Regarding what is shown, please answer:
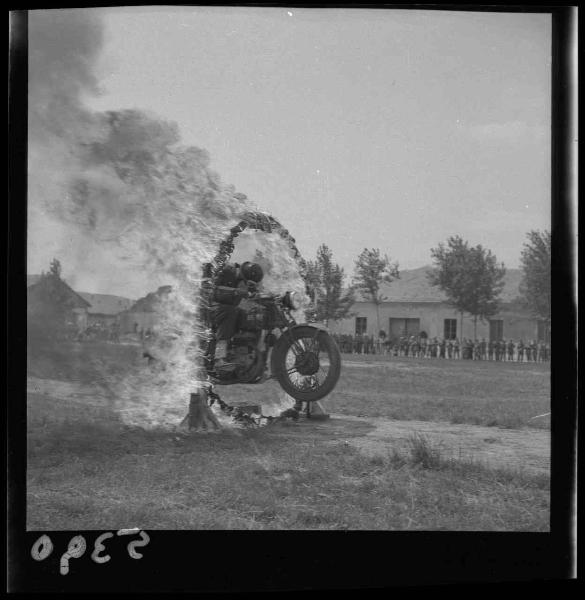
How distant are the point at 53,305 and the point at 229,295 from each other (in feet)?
4.26

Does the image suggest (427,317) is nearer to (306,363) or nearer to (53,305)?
(306,363)

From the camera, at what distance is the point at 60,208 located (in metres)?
5.50

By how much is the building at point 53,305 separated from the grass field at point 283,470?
0.59 ft

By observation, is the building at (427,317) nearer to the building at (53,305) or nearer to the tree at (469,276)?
the tree at (469,276)

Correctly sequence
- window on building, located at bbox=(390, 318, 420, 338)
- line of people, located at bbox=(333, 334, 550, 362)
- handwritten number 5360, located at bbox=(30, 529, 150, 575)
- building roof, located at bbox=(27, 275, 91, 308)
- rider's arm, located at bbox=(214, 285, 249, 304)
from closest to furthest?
handwritten number 5360, located at bbox=(30, 529, 150, 575) → building roof, located at bbox=(27, 275, 91, 308) → line of people, located at bbox=(333, 334, 550, 362) → rider's arm, located at bbox=(214, 285, 249, 304) → window on building, located at bbox=(390, 318, 420, 338)

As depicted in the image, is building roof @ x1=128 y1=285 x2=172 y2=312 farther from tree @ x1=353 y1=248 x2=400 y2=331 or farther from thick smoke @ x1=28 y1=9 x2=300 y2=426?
tree @ x1=353 y1=248 x2=400 y2=331

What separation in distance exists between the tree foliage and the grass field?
0.62 m

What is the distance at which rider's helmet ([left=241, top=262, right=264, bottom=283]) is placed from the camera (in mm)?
5777

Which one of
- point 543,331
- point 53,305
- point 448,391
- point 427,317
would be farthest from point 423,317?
point 53,305

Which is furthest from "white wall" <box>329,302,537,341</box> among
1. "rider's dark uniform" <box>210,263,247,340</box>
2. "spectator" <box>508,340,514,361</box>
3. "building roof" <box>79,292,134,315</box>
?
"building roof" <box>79,292,134,315</box>

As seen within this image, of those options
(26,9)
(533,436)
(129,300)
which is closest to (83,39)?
(26,9)

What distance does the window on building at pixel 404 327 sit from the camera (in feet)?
19.5

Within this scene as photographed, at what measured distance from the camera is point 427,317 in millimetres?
5938

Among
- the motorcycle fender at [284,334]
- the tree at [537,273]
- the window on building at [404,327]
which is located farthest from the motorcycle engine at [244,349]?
the tree at [537,273]
